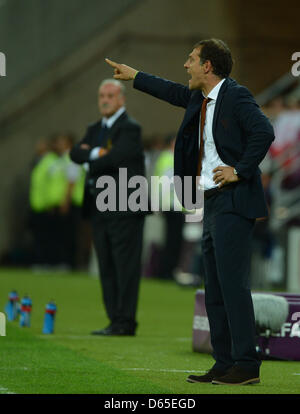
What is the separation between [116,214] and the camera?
36.2ft

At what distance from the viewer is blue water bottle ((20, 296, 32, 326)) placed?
35.3 ft

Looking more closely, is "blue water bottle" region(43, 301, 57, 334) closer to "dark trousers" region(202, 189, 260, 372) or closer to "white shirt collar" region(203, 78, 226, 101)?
"dark trousers" region(202, 189, 260, 372)

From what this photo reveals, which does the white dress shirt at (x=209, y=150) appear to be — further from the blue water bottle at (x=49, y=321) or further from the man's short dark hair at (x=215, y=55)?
the blue water bottle at (x=49, y=321)

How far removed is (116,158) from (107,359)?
8.51 feet

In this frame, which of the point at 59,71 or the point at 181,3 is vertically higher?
the point at 181,3

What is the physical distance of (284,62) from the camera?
27094 mm

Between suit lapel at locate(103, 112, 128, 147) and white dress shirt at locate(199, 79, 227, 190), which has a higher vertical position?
suit lapel at locate(103, 112, 128, 147)

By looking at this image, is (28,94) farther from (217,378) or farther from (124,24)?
(217,378)

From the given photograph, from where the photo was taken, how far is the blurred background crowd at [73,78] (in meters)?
23.4

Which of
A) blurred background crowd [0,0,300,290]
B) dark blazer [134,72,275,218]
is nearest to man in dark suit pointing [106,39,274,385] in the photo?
dark blazer [134,72,275,218]

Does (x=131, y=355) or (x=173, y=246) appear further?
(x=173, y=246)

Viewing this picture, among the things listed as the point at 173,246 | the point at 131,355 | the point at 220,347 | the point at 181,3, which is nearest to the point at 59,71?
the point at 181,3

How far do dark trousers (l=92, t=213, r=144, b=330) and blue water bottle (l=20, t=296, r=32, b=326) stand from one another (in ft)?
2.41
